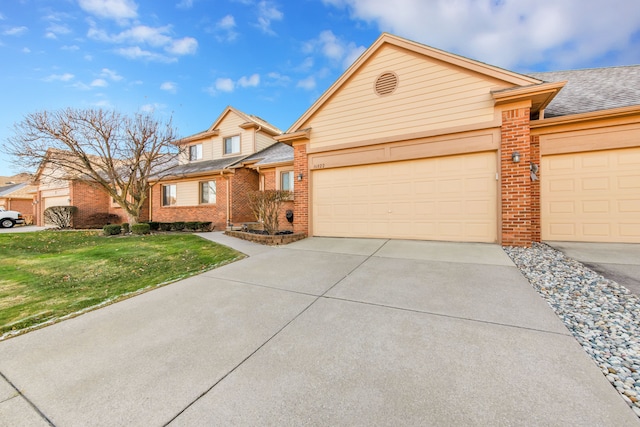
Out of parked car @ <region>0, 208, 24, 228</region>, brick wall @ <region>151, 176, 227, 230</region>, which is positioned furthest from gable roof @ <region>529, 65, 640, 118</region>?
parked car @ <region>0, 208, 24, 228</region>

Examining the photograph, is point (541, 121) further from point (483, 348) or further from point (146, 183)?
point (146, 183)

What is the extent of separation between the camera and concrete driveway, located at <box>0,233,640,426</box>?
1.63 meters

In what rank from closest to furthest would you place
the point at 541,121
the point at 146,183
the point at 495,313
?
the point at 495,313 → the point at 541,121 → the point at 146,183

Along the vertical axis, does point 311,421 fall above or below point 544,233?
below

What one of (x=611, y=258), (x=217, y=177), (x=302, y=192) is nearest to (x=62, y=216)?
(x=217, y=177)

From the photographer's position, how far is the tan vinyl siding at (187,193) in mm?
14008

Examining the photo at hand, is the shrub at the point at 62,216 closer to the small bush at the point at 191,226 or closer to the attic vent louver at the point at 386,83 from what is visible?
the small bush at the point at 191,226

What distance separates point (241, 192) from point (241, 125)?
4.43 meters

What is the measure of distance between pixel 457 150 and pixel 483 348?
18.6 ft

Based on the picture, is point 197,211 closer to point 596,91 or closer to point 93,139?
point 93,139

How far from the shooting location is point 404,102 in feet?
23.8

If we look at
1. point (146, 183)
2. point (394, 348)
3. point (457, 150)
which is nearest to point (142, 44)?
point (146, 183)

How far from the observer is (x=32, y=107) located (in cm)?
1012

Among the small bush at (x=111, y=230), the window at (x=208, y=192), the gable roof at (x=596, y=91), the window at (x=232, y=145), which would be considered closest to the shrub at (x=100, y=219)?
the small bush at (x=111, y=230)
